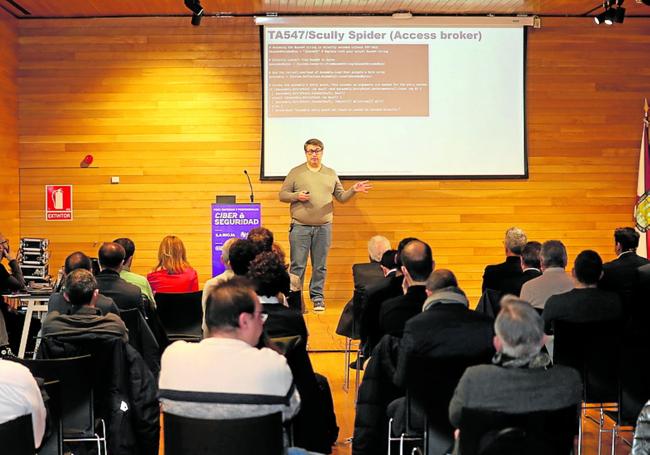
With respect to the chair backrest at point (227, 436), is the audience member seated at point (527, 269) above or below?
above

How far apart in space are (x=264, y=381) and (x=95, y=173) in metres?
7.45

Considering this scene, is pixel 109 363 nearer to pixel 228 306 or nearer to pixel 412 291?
pixel 228 306

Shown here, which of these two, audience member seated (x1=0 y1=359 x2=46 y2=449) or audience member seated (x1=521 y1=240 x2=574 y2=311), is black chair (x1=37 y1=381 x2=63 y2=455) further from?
audience member seated (x1=521 y1=240 x2=574 y2=311)

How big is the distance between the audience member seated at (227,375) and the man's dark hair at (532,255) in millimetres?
3644

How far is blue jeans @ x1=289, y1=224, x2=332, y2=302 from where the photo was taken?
895 cm

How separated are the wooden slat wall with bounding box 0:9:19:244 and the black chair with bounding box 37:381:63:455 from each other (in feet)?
20.1

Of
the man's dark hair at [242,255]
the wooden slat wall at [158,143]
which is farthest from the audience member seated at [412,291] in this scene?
the wooden slat wall at [158,143]

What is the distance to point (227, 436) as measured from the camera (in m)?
2.62

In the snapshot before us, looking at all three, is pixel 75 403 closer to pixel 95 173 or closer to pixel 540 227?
pixel 95 173

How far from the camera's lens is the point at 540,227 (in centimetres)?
987

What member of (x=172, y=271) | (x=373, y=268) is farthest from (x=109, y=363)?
(x=373, y=268)

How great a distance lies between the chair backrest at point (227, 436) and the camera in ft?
8.59

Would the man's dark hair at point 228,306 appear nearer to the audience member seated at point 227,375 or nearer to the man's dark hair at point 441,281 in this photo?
the audience member seated at point 227,375

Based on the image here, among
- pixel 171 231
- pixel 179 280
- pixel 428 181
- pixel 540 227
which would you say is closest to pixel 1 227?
pixel 171 231
